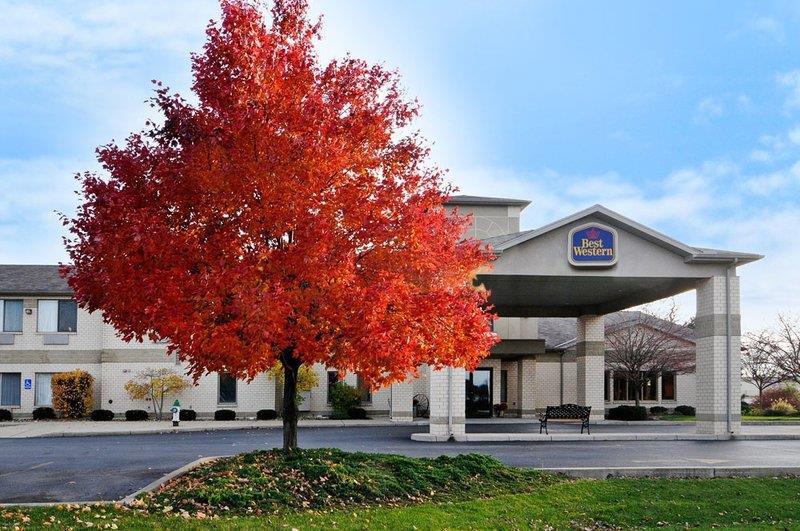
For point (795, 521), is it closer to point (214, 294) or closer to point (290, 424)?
point (290, 424)

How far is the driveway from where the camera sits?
15469 mm

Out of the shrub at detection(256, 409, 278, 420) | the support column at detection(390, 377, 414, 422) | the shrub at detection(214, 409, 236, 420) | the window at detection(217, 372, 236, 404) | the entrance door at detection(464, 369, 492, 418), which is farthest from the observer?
the entrance door at detection(464, 369, 492, 418)

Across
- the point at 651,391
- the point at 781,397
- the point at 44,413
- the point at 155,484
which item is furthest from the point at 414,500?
the point at 781,397

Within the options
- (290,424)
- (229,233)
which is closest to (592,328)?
(290,424)

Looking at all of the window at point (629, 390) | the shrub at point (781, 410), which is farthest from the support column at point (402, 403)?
the shrub at point (781, 410)

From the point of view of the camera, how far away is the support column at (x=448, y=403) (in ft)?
88.3

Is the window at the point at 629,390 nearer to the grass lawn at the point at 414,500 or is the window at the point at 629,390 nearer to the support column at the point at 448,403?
the support column at the point at 448,403

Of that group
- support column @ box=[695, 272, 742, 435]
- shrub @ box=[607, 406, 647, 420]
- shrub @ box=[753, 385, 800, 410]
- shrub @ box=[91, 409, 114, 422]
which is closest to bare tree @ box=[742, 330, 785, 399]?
shrub @ box=[753, 385, 800, 410]

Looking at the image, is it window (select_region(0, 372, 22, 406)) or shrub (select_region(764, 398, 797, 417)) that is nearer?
window (select_region(0, 372, 22, 406))

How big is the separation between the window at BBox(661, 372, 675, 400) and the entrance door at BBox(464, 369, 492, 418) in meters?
12.1

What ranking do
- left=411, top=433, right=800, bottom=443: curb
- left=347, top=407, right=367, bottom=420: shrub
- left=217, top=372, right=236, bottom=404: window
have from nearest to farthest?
left=411, top=433, right=800, bottom=443: curb < left=347, top=407, right=367, bottom=420: shrub < left=217, top=372, right=236, bottom=404: window

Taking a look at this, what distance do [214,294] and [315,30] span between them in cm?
532

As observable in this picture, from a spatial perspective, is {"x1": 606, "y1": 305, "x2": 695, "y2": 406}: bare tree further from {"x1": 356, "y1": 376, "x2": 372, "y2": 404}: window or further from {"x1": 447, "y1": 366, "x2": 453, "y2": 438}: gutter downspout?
{"x1": 447, "y1": 366, "x2": 453, "y2": 438}: gutter downspout

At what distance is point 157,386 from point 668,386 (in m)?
30.2
